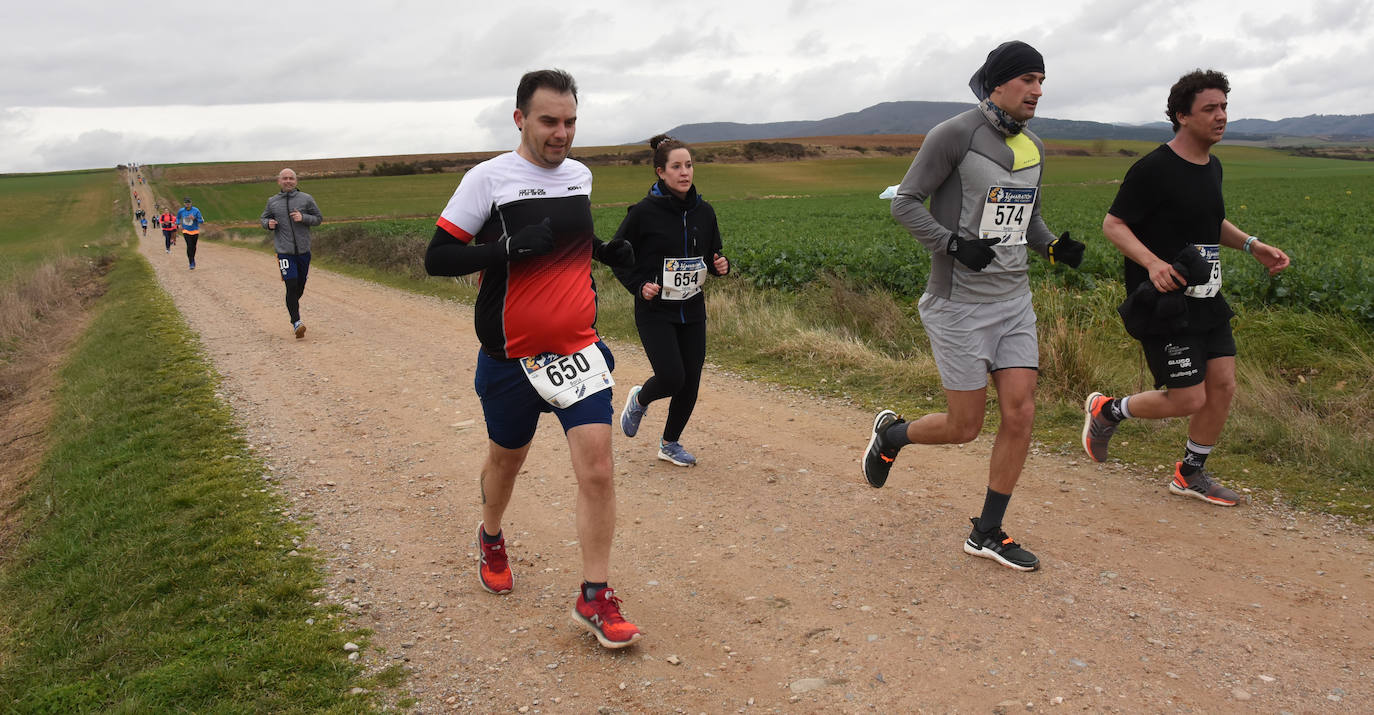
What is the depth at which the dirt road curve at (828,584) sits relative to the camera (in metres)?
3.21

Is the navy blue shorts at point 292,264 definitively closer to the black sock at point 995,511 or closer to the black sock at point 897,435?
the black sock at point 897,435

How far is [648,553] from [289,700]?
1.79 m

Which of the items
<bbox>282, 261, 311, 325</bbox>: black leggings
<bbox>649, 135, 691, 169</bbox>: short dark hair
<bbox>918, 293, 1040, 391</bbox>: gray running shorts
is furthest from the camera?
<bbox>282, 261, 311, 325</bbox>: black leggings

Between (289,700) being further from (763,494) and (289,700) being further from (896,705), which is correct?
(763,494)

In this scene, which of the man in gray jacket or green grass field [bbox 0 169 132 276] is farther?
green grass field [bbox 0 169 132 276]

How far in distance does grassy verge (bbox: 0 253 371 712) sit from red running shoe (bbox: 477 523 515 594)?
62 cm

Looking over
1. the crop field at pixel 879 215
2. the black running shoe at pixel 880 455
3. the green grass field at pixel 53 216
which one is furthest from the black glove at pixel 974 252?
the green grass field at pixel 53 216

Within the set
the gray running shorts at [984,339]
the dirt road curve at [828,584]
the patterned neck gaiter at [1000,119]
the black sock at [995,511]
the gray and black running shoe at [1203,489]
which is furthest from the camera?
the gray and black running shoe at [1203,489]

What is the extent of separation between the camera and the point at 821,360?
8773mm

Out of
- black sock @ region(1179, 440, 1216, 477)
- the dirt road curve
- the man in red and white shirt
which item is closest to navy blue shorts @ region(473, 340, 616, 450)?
the man in red and white shirt

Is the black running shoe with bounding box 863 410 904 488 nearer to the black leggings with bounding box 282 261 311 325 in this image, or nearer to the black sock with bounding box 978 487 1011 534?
the black sock with bounding box 978 487 1011 534

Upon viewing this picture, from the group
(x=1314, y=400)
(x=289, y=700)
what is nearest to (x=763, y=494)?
(x=289, y=700)

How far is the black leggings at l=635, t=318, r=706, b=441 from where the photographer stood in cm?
567

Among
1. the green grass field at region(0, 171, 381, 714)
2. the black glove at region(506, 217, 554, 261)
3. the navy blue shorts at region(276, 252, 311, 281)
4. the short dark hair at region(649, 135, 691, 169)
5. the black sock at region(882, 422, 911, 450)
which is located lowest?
the green grass field at region(0, 171, 381, 714)
